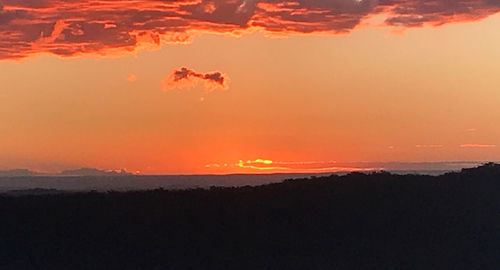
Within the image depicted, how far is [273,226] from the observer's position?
11.6 metres

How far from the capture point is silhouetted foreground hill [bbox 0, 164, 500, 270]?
36.3 feet

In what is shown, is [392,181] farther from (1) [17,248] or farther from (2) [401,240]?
(1) [17,248]

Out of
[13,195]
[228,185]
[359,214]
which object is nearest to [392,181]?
[359,214]

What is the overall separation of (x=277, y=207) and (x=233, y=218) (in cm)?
59

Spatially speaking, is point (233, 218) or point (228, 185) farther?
point (228, 185)

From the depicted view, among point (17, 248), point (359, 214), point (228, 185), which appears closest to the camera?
point (17, 248)

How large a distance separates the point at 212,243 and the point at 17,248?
83.5 inches

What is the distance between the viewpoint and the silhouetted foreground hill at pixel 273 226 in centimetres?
1105

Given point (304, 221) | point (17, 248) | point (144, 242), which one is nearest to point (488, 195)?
point (304, 221)

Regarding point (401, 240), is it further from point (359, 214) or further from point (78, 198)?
point (78, 198)

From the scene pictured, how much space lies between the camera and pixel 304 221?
11.8 metres

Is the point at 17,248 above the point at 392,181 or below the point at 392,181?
below

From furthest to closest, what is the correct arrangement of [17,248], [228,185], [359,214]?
[228,185] → [359,214] → [17,248]

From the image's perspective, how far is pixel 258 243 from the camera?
1137 centimetres
